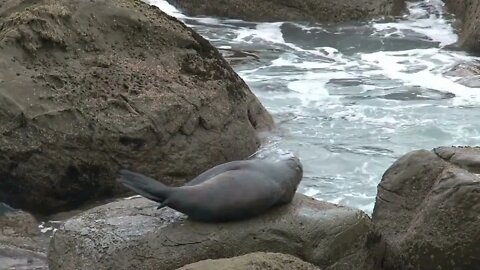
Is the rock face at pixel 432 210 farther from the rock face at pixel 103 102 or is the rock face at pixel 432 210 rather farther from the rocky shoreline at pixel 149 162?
the rock face at pixel 103 102

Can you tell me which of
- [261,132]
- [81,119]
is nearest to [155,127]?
[81,119]

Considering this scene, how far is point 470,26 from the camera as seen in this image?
13.2 m

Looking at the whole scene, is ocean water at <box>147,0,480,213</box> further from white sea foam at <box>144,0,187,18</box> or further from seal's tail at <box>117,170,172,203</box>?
seal's tail at <box>117,170,172,203</box>

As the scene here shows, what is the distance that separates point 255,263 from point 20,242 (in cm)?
268

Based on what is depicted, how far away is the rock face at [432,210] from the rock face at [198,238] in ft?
1.02

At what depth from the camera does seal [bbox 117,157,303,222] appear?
4.68 metres

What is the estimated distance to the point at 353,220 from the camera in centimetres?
505

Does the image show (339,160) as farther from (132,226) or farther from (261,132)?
(132,226)

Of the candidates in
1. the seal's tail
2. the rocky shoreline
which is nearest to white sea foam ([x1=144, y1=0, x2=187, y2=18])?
the rocky shoreline

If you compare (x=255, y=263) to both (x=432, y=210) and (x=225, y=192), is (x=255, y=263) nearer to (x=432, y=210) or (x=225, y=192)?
(x=225, y=192)

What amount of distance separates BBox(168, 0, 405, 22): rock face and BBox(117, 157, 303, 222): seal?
10288 millimetres

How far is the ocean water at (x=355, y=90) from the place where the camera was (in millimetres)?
8453

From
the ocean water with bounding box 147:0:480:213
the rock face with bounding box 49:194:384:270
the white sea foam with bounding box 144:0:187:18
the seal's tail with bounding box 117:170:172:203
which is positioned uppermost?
the seal's tail with bounding box 117:170:172:203

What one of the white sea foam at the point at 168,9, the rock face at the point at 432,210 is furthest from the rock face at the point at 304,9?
the rock face at the point at 432,210
